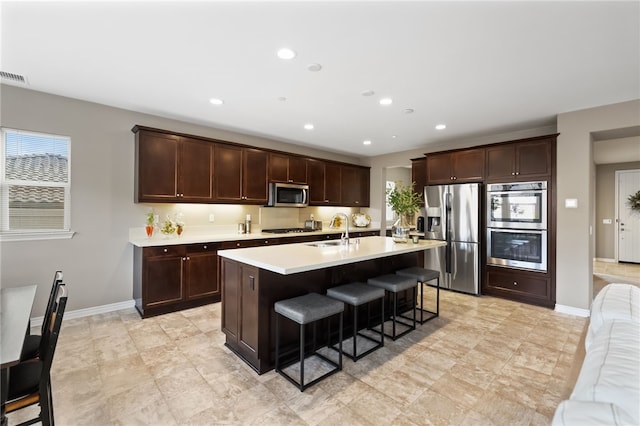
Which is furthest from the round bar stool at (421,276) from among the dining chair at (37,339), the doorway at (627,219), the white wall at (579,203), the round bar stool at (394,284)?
the doorway at (627,219)

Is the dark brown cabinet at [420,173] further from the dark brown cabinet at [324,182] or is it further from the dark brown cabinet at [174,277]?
the dark brown cabinet at [174,277]

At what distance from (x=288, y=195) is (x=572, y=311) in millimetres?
4466

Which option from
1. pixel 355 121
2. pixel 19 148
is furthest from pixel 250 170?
pixel 19 148

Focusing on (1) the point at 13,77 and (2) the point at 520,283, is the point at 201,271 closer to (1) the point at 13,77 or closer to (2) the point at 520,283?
(1) the point at 13,77

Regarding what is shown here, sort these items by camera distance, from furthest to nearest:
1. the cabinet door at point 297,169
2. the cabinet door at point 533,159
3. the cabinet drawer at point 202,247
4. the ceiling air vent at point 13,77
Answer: the cabinet door at point 297,169 → the cabinet door at point 533,159 → the cabinet drawer at point 202,247 → the ceiling air vent at point 13,77

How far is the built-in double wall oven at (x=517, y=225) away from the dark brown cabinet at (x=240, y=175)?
12.1 feet

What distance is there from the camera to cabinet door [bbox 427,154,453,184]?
501cm

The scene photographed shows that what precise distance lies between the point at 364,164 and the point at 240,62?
4.92 metres

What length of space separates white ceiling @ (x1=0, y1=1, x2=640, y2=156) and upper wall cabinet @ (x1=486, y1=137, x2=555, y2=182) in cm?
41

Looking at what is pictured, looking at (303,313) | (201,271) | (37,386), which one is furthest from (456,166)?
(37,386)

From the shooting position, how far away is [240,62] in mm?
2584

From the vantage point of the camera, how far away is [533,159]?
4.14 metres

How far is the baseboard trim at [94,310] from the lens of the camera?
3.25 meters

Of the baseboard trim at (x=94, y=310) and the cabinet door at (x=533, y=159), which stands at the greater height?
the cabinet door at (x=533, y=159)
